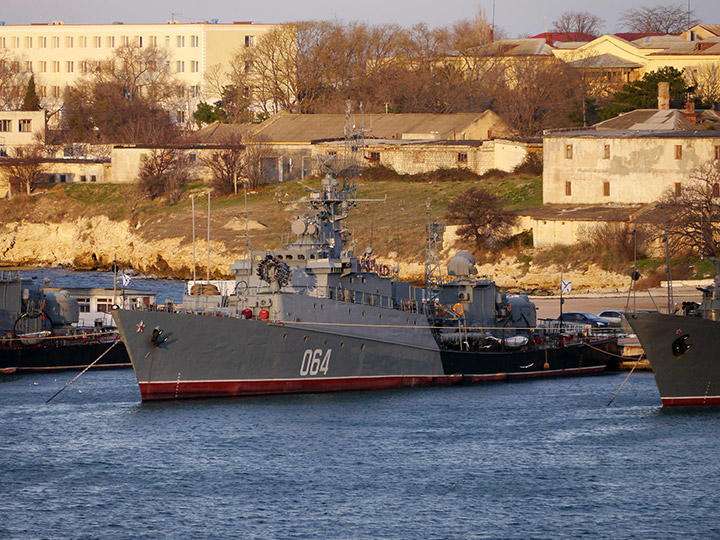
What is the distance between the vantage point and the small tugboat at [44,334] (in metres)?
57.1

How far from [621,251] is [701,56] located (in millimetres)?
52883

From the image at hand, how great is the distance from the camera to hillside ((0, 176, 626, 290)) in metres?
91.4

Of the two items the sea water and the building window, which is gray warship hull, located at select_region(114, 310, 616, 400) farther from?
the building window

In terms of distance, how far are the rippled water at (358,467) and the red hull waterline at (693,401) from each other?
1.42ft

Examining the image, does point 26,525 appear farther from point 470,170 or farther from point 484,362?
point 470,170

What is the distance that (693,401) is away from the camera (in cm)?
4588

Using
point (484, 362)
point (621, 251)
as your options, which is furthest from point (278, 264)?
point (621, 251)

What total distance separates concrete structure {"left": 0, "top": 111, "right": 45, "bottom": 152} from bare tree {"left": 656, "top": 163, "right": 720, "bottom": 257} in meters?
73.4

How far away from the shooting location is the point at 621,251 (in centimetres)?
8212

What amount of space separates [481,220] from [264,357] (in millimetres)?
44424

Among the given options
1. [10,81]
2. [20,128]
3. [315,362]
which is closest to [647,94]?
[20,128]

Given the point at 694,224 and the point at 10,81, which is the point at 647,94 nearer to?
the point at 694,224


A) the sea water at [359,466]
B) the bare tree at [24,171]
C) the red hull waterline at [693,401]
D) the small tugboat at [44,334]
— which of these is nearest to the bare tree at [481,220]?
Result: the small tugboat at [44,334]

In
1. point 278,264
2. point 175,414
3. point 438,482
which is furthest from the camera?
point 278,264
